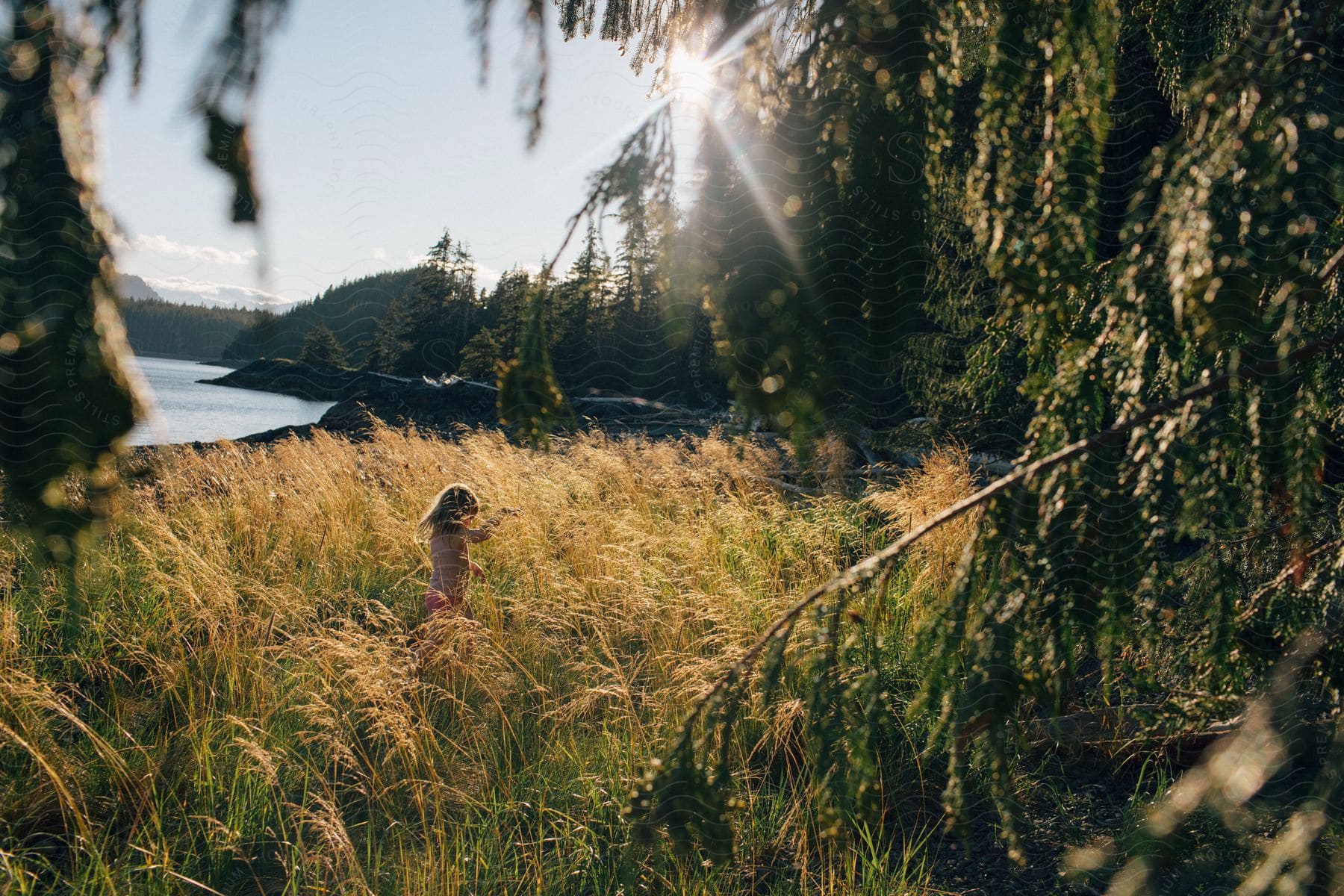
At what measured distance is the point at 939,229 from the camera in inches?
38.0

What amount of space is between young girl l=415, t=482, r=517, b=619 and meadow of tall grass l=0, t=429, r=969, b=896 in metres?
0.16

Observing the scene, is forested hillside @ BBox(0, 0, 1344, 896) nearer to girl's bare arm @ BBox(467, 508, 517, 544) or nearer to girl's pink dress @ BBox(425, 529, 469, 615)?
girl's pink dress @ BBox(425, 529, 469, 615)

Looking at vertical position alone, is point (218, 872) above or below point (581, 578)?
below

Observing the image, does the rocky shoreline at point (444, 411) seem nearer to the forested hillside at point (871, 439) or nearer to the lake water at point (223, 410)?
the lake water at point (223, 410)

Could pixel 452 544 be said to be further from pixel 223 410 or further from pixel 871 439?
pixel 223 410

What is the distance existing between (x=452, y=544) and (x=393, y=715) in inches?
58.7

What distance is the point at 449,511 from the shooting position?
3.50 metres

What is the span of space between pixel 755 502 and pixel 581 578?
5.28 feet

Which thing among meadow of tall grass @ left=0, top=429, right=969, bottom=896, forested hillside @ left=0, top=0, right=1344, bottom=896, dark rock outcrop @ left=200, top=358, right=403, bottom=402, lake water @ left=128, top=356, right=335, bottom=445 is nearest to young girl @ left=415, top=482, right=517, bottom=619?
meadow of tall grass @ left=0, top=429, right=969, bottom=896

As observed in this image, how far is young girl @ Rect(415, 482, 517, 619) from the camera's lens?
3.25 metres

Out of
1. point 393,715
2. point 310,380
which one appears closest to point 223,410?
point 310,380

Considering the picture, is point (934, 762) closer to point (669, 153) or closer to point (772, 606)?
point (772, 606)

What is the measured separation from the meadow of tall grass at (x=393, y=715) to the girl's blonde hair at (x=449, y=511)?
355mm

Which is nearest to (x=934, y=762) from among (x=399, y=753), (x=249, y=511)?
(x=399, y=753)
